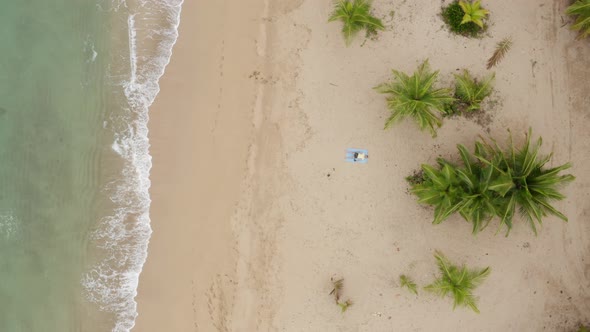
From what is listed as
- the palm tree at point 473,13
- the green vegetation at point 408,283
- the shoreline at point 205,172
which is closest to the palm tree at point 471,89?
the palm tree at point 473,13

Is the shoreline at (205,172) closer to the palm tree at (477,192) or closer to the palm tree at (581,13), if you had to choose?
the palm tree at (477,192)

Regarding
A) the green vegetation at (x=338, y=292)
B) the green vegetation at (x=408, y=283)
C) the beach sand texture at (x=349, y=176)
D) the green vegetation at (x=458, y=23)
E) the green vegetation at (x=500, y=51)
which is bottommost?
the green vegetation at (x=338, y=292)

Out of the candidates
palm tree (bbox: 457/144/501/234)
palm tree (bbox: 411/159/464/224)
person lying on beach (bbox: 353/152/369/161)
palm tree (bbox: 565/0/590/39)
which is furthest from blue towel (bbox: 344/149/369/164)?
palm tree (bbox: 565/0/590/39)

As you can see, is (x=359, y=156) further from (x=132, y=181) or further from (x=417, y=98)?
(x=132, y=181)

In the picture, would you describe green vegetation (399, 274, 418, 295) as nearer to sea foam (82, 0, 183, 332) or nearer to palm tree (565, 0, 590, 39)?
sea foam (82, 0, 183, 332)

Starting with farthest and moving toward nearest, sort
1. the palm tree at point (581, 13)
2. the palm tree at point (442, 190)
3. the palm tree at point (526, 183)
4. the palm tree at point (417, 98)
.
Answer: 1. the palm tree at point (581, 13)
2. the palm tree at point (417, 98)
3. the palm tree at point (442, 190)
4. the palm tree at point (526, 183)

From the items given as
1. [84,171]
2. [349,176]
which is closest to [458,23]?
[349,176]

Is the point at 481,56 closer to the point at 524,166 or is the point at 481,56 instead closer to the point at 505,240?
the point at 524,166
